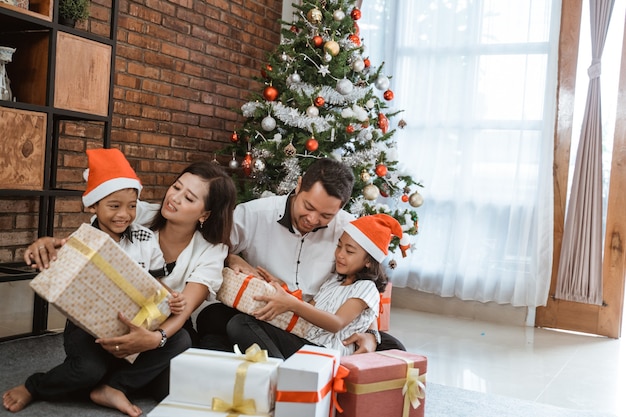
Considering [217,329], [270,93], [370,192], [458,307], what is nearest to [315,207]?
[217,329]

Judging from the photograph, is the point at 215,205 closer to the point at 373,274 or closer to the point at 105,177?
the point at 105,177

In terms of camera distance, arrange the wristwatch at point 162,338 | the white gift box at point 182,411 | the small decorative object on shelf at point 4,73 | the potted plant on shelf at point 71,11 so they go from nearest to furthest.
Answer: the white gift box at point 182,411, the wristwatch at point 162,338, the small decorative object on shelf at point 4,73, the potted plant on shelf at point 71,11

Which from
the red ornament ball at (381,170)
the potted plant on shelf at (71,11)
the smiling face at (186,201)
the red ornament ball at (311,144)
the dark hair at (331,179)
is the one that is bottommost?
the smiling face at (186,201)

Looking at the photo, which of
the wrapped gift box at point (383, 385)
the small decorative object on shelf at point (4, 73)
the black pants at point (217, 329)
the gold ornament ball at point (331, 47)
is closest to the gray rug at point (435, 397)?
the black pants at point (217, 329)

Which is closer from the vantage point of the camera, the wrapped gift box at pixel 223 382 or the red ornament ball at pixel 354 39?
the wrapped gift box at pixel 223 382

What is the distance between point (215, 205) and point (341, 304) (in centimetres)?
58

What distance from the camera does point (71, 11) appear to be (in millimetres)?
3070

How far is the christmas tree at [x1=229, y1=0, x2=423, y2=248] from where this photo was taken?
385 centimetres

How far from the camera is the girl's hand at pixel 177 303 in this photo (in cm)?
221

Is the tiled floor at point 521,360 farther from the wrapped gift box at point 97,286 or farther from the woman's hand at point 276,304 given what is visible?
the wrapped gift box at point 97,286

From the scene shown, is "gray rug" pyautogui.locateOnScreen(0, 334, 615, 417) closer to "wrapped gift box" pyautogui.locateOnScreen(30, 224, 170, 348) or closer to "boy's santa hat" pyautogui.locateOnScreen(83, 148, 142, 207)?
"wrapped gift box" pyautogui.locateOnScreen(30, 224, 170, 348)

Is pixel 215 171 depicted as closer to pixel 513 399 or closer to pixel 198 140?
pixel 513 399

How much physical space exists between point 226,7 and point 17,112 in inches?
78.8

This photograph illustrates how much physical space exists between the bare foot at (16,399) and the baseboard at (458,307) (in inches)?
119
